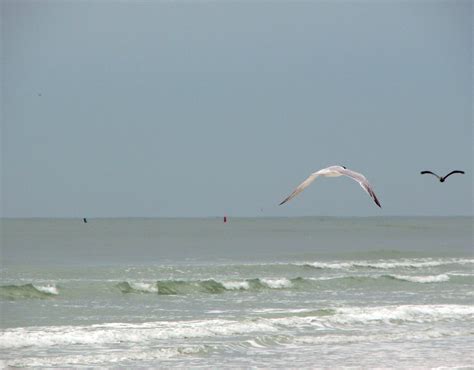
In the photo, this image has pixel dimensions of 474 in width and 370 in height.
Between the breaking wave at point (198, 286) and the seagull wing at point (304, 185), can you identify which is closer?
the seagull wing at point (304, 185)

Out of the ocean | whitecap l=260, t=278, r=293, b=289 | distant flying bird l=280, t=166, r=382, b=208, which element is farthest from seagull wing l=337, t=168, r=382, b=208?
whitecap l=260, t=278, r=293, b=289

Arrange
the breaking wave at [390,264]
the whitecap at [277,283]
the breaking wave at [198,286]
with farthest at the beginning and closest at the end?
the breaking wave at [390,264], the whitecap at [277,283], the breaking wave at [198,286]

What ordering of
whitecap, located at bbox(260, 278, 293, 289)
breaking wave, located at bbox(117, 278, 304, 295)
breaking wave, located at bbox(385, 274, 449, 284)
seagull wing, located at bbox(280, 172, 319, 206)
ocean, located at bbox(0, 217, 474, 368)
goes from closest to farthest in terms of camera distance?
seagull wing, located at bbox(280, 172, 319, 206)
ocean, located at bbox(0, 217, 474, 368)
breaking wave, located at bbox(117, 278, 304, 295)
whitecap, located at bbox(260, 278, 293, 289)
breaking wave, located at bbox(385, 274, 449, 284)

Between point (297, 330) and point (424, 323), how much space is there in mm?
2672

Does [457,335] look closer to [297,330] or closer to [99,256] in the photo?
[297,330]

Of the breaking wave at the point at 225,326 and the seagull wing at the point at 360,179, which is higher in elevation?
the seagull wing at the point at 360,179

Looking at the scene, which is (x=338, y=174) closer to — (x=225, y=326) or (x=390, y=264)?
(x=225, y=326)

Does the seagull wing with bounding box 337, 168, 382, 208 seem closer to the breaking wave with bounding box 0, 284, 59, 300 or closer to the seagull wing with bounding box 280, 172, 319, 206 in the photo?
the seagull wing with bounding box 280, 172, 319, 206

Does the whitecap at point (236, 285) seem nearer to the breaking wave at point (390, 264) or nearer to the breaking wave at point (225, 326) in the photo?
the breaking wave at point (225, 326)

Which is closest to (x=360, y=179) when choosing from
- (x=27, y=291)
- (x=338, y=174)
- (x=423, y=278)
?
(x=338, y=174)

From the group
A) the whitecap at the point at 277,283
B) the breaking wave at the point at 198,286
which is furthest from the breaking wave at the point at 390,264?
the breaking wave at the point at 198,286

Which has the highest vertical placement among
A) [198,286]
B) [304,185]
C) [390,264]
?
[304,185]

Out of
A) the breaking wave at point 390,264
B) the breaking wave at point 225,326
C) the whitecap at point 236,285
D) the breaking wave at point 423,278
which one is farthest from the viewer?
the breaking wave at point 390,264

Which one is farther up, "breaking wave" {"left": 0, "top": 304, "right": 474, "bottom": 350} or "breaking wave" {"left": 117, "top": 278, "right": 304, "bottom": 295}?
"breaking wave" {"left": 117, "top": 278, "right": 304, "bottom": 295}
